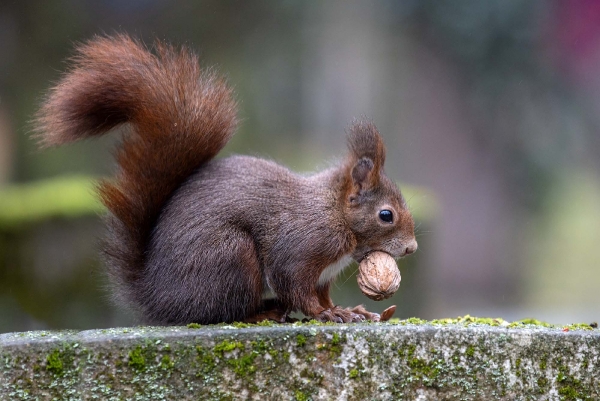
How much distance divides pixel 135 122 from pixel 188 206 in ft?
1.00

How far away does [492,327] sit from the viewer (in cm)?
211

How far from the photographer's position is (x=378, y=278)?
2.41 meters

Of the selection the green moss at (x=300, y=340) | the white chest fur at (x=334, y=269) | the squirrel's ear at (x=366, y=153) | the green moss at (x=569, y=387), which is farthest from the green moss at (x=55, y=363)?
the green moss at (x=569, y=387)

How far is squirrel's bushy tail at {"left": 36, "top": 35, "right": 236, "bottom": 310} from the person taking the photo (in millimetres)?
2342

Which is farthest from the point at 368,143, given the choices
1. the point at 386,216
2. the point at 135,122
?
the point at 135,122

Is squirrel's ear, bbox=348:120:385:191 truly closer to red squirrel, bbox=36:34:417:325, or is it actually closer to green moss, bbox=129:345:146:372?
red squirrel, bbox=36:34:417:325

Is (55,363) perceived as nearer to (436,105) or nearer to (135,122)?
(135,122)

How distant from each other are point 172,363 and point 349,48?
623 cm

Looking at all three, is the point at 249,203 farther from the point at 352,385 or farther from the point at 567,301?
the point at 567,301

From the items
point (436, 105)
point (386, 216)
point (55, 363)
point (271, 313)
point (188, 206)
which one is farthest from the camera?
point (436, 105)

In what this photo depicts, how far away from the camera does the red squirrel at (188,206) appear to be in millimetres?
2295

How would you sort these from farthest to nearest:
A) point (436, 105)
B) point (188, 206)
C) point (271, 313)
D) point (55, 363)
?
point (436, 105) → point (271, 313) → point (188, 206) → point (55, 363)

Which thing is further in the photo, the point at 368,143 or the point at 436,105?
the point at 436,105

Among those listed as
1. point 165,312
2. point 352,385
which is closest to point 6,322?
point 165,312
